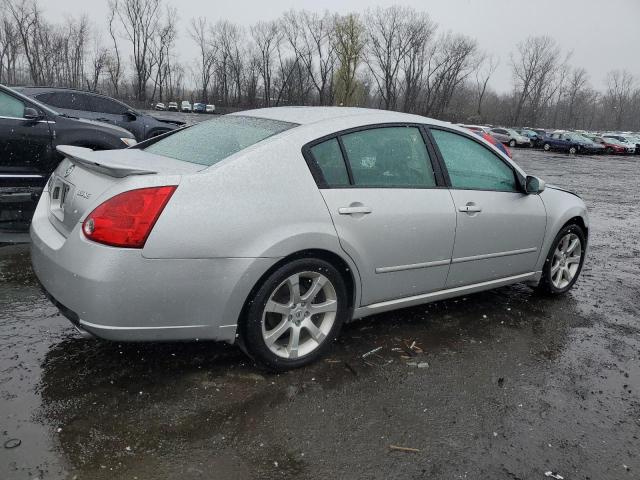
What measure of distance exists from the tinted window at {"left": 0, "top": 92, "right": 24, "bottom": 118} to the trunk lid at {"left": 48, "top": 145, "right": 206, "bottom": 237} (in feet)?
13.0

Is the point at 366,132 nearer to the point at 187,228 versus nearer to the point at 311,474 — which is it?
the point at 187,228

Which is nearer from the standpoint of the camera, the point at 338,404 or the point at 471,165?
the point at 338,404

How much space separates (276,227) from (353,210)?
537 mm

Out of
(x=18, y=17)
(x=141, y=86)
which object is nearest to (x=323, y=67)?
(x=141, y=86)

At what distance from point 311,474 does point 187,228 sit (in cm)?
127

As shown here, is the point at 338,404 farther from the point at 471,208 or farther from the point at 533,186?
the point at 533,186

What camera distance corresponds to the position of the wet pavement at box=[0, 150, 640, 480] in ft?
7.52

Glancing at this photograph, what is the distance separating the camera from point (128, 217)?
2.51 m

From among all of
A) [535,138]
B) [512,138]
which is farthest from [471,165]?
[535,138]

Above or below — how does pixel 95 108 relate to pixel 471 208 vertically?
above

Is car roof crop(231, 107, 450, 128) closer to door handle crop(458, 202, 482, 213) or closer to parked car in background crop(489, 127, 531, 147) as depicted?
door handle crop(458, 202, 482, 213)

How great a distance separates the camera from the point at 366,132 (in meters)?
3.39

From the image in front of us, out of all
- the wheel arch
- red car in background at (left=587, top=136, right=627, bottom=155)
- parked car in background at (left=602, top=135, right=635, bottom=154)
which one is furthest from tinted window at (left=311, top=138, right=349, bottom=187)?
parked car in background at (left=602, top=135, right=635, bottom=154)

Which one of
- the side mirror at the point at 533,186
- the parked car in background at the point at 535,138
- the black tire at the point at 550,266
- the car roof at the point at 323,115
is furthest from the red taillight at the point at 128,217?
the parked car in background at the point at 535,138
